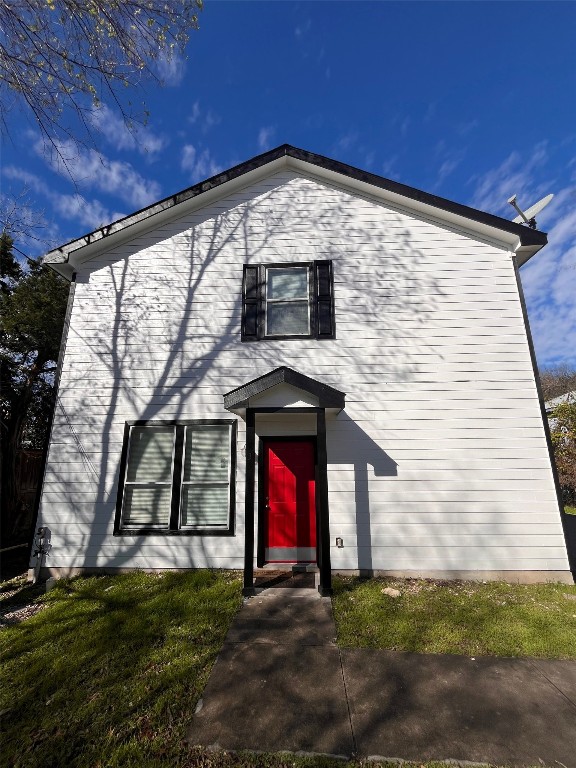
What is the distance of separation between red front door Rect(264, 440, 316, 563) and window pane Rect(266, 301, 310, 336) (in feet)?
7.06

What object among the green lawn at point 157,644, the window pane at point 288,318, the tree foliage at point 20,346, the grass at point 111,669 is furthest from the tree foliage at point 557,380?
the tree foliage at point 20,346

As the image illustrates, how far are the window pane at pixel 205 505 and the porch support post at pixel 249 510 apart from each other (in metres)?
0.96

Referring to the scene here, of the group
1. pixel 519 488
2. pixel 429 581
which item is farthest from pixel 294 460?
pixel 519 488

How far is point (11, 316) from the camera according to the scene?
1002 centimetres

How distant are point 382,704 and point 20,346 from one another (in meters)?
11.9

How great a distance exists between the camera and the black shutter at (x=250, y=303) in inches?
277

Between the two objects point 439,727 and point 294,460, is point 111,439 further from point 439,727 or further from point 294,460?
point 439,727

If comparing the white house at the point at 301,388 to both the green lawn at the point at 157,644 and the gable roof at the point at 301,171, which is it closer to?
the gable roof at the point at 301,171

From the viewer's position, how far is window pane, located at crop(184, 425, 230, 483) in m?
6.55

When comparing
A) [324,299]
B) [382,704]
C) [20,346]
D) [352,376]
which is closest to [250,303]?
[324,299]

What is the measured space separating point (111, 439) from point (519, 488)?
287 inches

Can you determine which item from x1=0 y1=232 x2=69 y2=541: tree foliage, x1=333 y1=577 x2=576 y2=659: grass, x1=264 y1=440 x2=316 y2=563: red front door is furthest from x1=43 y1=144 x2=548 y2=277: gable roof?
x1=333 y1=577 x2=576 y2=659: grass

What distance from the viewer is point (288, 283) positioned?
7.33 metres

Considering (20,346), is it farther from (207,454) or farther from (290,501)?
(290,501)
